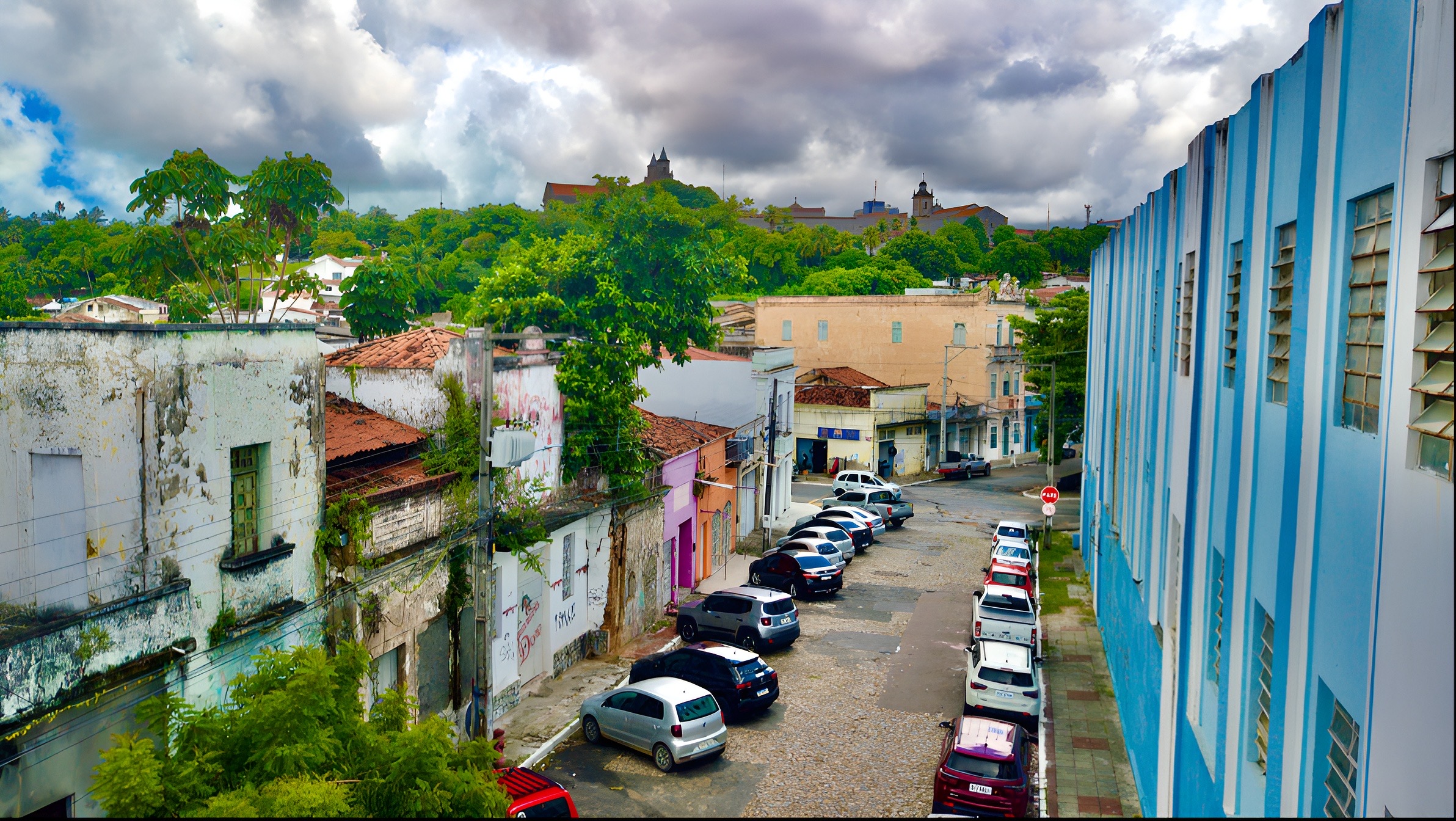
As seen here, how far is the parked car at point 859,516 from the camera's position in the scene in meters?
37.3

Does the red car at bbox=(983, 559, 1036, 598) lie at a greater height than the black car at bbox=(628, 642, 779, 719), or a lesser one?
greater

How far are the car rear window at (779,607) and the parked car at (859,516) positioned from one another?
1296 cm

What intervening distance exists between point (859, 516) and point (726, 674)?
756 inches

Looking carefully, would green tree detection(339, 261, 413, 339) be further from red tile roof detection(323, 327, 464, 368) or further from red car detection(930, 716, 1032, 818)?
red car detection(930, 716, 1032, 818)

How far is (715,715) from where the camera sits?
56.0 feet

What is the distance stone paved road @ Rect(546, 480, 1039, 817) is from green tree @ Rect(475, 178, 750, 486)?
Result: 6.75 meters

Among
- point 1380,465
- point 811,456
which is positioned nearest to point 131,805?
point 1380,465

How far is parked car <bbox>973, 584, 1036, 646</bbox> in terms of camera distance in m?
22.3

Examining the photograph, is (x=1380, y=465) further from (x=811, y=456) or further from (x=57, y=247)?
(x=57, y=247)

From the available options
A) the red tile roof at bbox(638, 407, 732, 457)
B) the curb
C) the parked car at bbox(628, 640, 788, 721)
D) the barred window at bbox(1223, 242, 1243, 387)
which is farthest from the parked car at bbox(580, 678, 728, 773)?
the barred window at bbox(1223, 242, 1243, 387)

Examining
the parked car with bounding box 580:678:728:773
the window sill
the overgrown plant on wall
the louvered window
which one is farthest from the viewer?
the parked car with bounding box 580:678:728:773

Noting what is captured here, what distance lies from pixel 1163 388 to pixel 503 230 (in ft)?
259

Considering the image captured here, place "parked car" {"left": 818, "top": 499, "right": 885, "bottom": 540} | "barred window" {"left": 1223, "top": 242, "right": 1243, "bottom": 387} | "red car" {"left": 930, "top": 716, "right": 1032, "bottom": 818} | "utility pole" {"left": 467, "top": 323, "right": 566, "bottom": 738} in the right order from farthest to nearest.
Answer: "parked car" {"left": 818, "top": 499, "right": 885, "bottom": 540} → "utility pole" {"left": 467, "top": 323, "right": 566, "bottom": 738} → "red car" {"left": 930, "top": 716, "right": 1032, "bottom": 818} → "barred window" {"left": 1223, "top": 242, "right": 1243, "bottom": 387}

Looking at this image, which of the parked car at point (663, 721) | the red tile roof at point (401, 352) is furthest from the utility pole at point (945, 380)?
the parked car at point (663, 721)
